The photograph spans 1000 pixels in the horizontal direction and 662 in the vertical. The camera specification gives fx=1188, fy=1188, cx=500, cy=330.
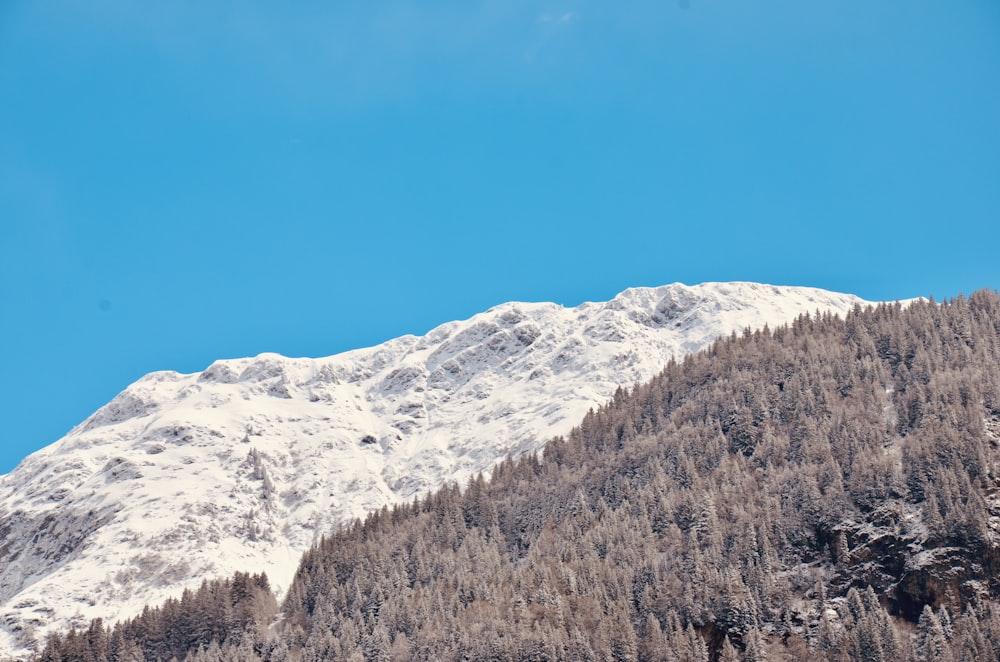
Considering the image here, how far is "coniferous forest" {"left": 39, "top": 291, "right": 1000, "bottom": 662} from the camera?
14738cm

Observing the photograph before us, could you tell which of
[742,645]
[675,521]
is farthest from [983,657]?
[675,521]

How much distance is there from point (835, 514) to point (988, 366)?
44.3 metres

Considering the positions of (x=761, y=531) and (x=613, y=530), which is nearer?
(x=761, y=531)

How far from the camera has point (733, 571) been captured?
156 m

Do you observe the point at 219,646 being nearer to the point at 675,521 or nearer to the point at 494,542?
the point at 494,542

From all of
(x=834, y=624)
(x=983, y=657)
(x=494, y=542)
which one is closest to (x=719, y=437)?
(x=494, y=542)

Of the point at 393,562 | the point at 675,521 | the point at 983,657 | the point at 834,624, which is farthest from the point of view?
the point at 393,562

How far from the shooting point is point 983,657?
431ft

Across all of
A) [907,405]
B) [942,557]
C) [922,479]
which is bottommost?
[942,557]

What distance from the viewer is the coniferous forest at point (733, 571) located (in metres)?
147

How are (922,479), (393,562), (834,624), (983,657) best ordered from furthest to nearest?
(393,562)
(922,479)
(834,624)
(983,657)

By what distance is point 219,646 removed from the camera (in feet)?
590

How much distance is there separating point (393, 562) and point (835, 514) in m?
71.8

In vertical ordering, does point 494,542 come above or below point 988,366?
below
